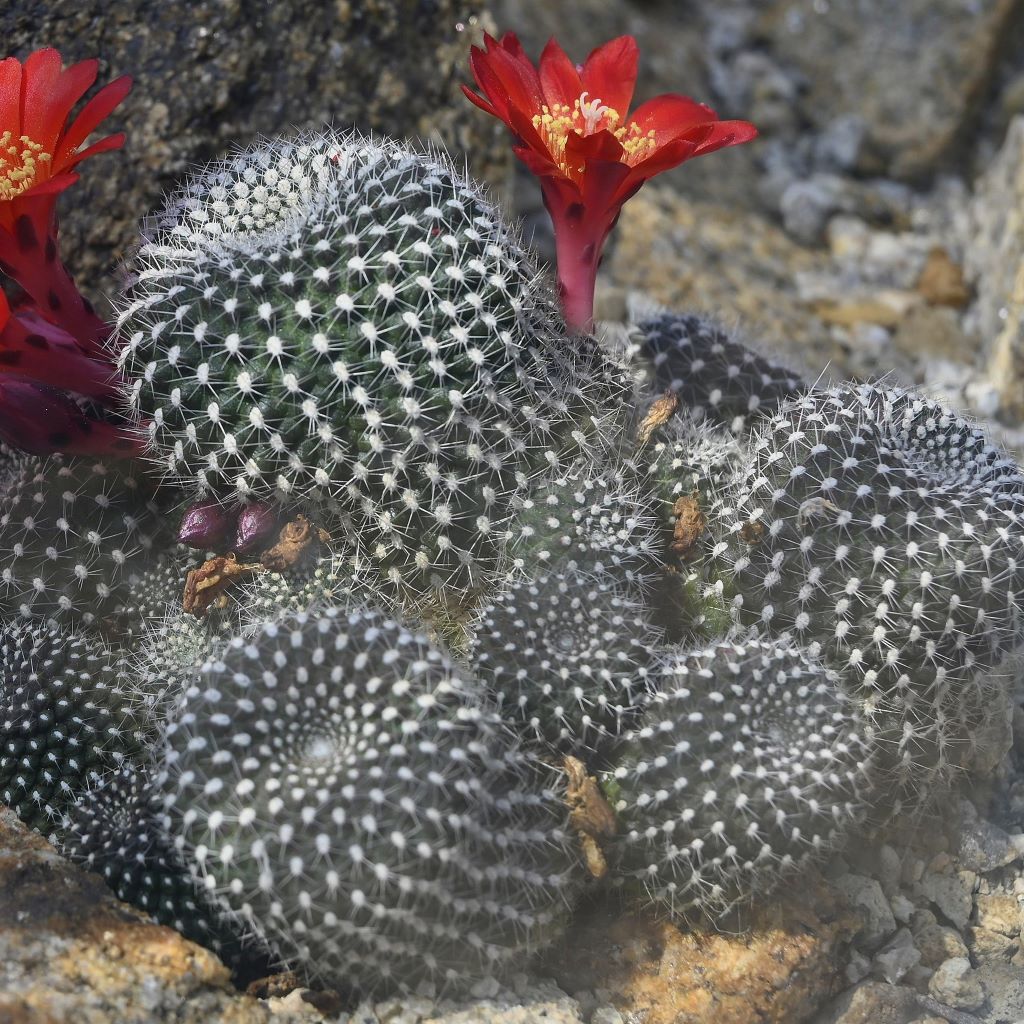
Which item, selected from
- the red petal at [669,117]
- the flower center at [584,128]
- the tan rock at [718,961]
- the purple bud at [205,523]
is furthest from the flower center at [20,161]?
the tan rock at [718,961]

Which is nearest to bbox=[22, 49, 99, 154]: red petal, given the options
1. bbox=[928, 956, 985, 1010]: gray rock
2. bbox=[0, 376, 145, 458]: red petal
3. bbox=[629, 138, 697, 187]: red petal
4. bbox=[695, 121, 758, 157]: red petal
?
bbox=[0, 376, 145, 458]: red petal

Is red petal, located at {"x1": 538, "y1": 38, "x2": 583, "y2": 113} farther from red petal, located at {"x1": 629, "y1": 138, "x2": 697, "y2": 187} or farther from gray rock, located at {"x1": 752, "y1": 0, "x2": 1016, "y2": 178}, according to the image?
gray rock, located at {"x1": 752, "y1": 0, "x2": 1016, "y2": 178}

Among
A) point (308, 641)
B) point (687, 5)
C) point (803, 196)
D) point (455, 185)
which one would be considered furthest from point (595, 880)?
point (687, 5)

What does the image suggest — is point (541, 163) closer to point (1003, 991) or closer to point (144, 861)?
point (144, 861)

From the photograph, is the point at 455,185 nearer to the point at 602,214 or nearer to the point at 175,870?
the point at 602,214

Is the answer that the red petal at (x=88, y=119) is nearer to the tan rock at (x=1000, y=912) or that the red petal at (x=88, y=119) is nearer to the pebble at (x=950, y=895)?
the pebble at (x=950, y=895)

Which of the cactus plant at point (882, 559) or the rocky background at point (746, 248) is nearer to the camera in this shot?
the rocky background at point (746, 248)
